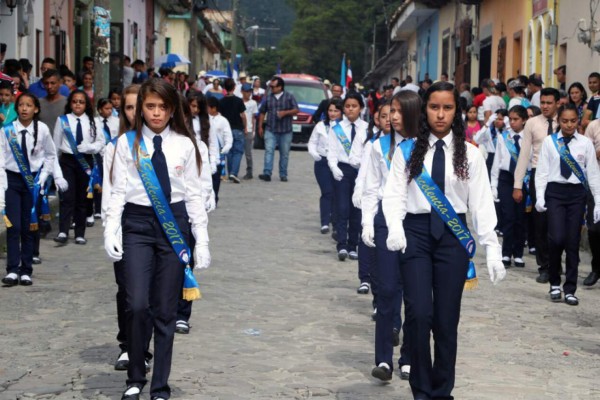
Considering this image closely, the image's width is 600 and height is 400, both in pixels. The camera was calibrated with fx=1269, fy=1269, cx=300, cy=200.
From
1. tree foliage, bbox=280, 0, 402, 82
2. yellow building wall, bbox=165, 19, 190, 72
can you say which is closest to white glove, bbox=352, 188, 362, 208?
yellow building wall, bbox=165, 19, 190, 72

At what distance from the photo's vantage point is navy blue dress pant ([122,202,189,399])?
21.4 ft

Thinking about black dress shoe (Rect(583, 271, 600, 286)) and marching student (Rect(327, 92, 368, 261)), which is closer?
black dress shoe (Rect(583, 271, 600, 286))

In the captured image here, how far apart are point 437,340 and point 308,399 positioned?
1062mm

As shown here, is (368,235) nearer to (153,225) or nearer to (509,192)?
(153,225)

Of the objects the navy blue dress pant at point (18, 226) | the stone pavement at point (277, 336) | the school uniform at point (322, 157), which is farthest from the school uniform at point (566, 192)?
the navy blue dress pant at point (18, 226)

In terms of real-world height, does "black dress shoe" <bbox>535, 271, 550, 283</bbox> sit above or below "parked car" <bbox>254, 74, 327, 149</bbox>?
below

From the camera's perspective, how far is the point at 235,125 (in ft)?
74.3

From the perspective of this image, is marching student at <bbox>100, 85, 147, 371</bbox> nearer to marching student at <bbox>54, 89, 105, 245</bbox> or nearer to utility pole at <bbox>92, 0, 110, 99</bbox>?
marching student at <bbox>54, 89, 105, 245</bbox>

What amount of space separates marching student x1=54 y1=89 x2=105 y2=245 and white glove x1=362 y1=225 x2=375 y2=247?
21.5 feet

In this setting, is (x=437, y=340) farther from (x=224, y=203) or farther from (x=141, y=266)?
(x=224, y=203)

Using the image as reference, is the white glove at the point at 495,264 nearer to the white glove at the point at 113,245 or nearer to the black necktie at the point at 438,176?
the black necktie at the point at 438,176

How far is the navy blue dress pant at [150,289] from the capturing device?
6.53 meters

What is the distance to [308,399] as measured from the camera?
22.9 feet

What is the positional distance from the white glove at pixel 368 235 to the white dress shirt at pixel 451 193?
1505 millimetres
